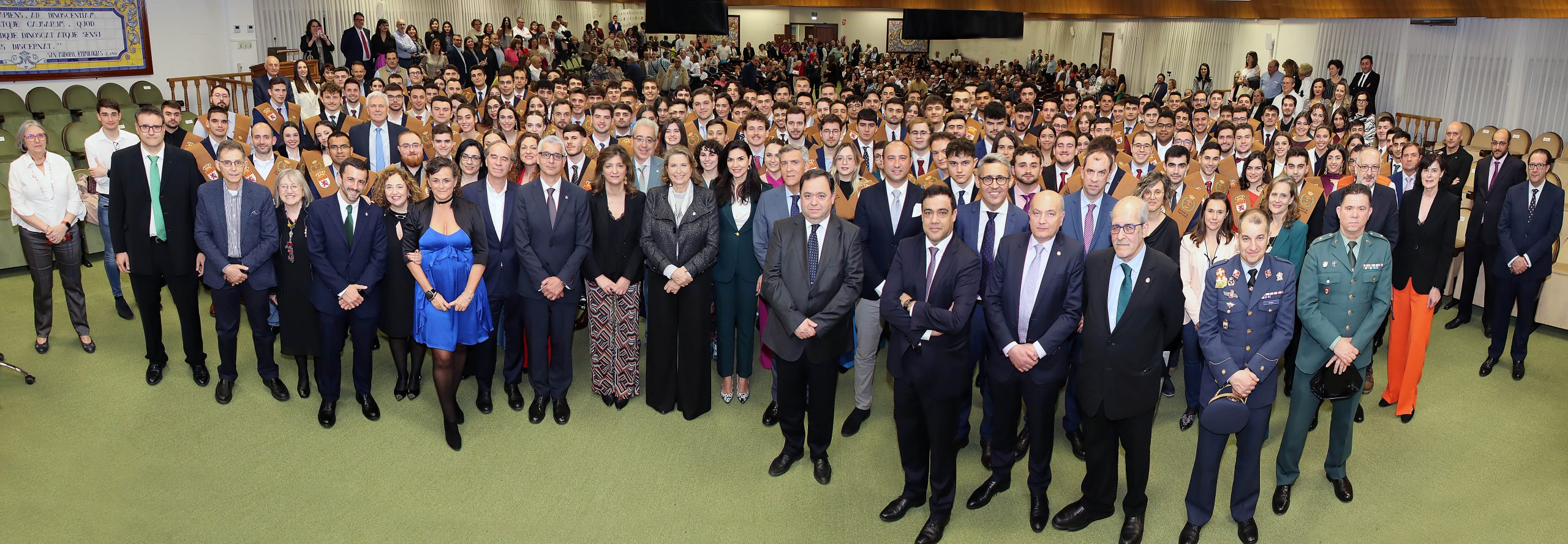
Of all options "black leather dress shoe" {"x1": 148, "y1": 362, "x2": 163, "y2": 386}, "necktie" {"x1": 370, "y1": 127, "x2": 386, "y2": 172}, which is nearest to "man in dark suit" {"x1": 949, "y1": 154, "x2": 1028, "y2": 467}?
"necktie" {"x1": 370, "y1": 127, "x2": 386, "y2": 172}

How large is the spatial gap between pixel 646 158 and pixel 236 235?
7.63ft

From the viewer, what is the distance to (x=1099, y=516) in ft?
A: 13.9

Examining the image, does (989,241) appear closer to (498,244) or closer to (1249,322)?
(1249,322)

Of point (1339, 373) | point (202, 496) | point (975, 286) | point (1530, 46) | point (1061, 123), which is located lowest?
point (202, 496)

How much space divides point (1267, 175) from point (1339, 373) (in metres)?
2.15

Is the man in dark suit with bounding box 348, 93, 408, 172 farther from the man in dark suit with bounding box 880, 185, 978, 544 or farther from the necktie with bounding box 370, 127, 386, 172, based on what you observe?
the man in dark suit with bounding box 880, 185, 978, 544

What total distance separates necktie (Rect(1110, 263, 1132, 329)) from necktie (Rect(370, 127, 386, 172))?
534 centimetres

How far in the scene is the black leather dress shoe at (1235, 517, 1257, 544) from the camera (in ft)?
13.7

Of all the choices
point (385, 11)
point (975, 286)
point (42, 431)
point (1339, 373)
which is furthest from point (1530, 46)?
point (385, 11)

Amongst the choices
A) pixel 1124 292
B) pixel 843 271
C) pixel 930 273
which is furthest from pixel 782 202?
pixel 1124 292

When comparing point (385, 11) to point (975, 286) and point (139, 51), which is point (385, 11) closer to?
point (139, 51)

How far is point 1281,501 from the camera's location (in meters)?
4.44

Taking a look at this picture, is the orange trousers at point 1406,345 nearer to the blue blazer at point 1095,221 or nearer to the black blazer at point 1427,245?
the black blazer at point 1427,245

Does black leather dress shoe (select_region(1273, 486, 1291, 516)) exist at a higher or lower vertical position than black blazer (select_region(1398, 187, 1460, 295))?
lower
